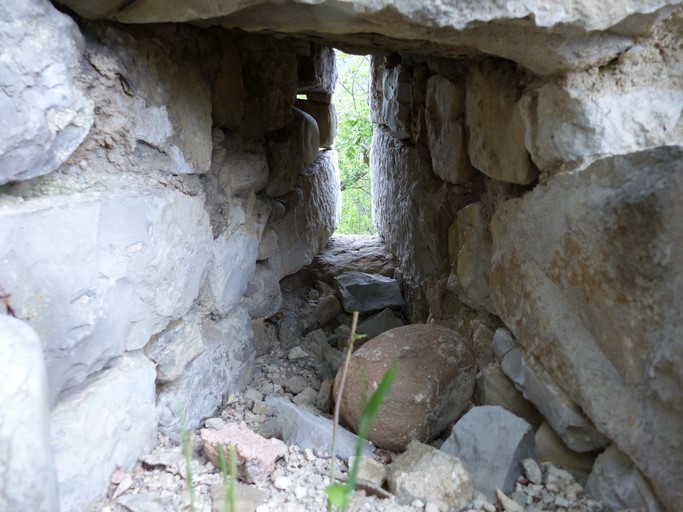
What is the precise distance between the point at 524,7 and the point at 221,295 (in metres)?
0.94

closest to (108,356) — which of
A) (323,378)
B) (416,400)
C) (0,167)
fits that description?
(0,167)

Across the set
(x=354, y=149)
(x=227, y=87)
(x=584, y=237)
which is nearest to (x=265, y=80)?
(x=227, y=87)

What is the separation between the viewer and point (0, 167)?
78 cm

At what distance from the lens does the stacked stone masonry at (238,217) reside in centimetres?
83

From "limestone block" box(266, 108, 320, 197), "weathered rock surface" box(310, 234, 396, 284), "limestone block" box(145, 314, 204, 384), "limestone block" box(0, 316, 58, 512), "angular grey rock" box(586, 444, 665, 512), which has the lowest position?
"angular grey rock" box(586, 444, 665, 512)

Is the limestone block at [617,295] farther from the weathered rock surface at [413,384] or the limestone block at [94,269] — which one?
the limestone block at [94,269]

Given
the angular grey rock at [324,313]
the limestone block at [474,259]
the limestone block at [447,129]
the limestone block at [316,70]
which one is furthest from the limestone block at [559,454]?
the limestone block at [316,70]

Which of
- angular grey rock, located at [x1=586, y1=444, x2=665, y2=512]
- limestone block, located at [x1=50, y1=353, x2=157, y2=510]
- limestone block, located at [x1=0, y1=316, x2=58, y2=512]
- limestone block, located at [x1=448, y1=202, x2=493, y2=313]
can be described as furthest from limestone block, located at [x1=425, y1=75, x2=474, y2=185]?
limestone block, located at [x1=0, y1=316, x2=58, y2=512]

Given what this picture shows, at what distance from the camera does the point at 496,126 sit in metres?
1.30

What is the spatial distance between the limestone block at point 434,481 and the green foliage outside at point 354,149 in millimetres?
3905

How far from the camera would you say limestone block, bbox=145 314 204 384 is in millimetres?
1186

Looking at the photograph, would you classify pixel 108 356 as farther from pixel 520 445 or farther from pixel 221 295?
pixel 520 445

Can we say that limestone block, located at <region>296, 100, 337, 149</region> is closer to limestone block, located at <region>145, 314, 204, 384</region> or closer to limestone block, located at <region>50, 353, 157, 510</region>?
limestone block, located at <region>145, 314, 204, 384</region>

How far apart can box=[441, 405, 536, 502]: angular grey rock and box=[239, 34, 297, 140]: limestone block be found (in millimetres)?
963
